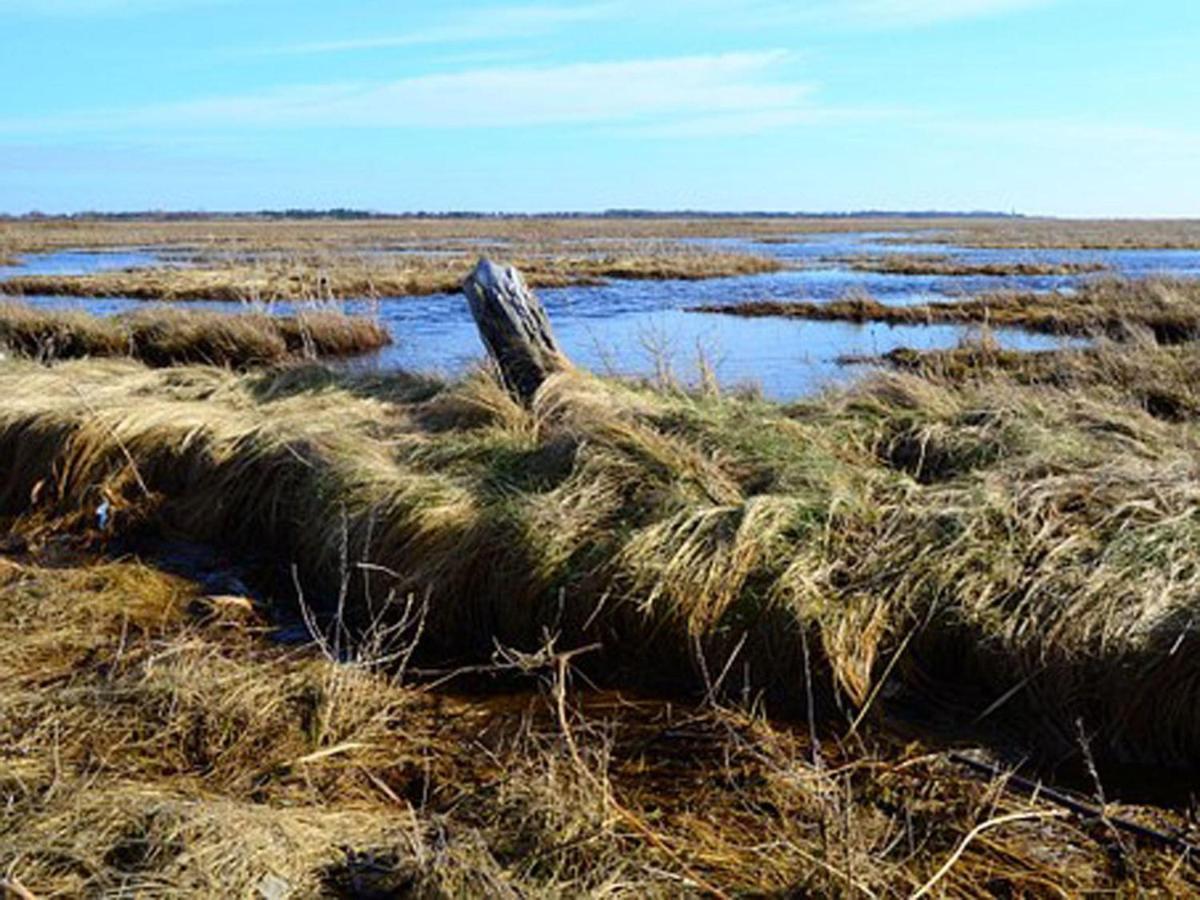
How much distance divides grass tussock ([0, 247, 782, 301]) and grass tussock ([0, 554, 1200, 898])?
17416mm

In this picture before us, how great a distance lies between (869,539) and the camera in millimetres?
5266

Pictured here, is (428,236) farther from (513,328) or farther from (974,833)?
(974,833)

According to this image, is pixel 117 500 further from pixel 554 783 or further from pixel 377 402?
pixel 554 783

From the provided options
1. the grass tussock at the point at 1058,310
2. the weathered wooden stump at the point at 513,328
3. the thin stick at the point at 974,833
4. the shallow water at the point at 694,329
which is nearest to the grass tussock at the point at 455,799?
the thin stick at the point at 974,833

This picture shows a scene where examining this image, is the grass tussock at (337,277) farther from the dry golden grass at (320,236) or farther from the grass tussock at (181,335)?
the dry golden grass at (320,236)

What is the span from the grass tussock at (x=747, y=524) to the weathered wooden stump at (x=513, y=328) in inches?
25.9

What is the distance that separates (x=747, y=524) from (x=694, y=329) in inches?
605

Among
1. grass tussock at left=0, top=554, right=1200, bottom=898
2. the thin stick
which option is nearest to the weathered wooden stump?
grass tussock at left=0, top=554, right=1200, bottom=898

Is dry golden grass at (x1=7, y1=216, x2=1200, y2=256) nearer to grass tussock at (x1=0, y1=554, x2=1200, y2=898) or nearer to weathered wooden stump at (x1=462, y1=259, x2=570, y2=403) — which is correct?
weathered wooden stump at (x1=462, y1=259, x2=570, y2=403)

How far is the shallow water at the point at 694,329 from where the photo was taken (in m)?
12.6

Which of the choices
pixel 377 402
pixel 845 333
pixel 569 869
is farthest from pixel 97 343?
pixel 569 869

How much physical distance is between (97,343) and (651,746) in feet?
44.1

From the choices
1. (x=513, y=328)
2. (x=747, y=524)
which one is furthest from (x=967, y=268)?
(x=747, y=524)

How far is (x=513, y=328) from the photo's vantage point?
28.9 feet
